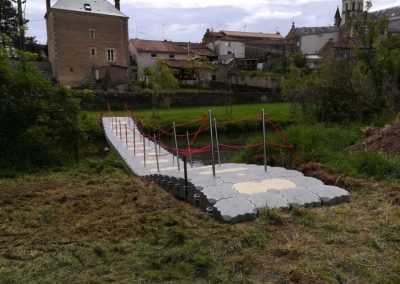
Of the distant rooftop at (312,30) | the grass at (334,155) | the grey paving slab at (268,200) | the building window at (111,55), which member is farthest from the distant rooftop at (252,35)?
the grey paving slab at (268,200)

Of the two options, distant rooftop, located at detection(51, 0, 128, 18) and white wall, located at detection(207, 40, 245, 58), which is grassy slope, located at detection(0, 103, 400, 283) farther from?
white wall, located at detection(207, 40, 245, 58)

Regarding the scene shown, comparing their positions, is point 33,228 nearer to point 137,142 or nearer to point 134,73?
point 137,142

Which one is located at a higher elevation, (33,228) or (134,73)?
(134,73)

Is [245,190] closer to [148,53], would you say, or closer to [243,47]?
[148,53]

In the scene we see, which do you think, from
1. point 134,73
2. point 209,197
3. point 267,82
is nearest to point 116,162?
point 209,197

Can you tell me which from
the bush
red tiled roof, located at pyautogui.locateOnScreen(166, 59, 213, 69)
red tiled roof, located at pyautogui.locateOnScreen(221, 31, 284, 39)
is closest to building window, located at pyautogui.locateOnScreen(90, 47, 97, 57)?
red tiled roof, located at pyautogui.locateOnScreen(166, 59, 213, 69)

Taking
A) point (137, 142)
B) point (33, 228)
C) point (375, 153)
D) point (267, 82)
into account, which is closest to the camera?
point (33, 228)

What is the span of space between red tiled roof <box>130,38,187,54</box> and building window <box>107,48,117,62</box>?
4.86 meters

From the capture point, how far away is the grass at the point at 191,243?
120 inches

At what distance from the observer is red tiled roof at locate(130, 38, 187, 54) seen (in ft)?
141

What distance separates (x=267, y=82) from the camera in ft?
116

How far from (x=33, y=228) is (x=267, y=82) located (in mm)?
32695

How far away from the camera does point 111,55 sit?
38031mm

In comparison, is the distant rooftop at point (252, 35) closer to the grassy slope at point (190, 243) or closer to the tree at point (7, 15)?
the tree at point (7, 15)
